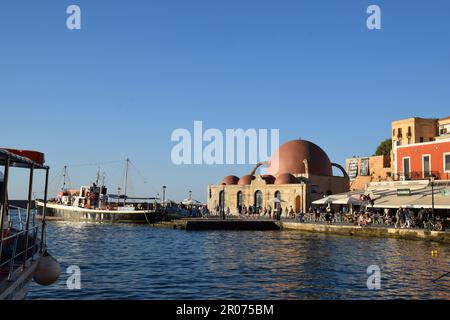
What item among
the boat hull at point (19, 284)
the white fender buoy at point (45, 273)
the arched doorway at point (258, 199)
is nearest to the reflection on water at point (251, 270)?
the white fender buoy at point (45, 273)

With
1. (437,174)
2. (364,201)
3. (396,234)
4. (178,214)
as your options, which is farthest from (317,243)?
(178,214)

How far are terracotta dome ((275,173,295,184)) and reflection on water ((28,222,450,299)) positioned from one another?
26.0 meters

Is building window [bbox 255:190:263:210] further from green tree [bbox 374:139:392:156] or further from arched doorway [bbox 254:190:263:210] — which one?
green tree [bbox 374:139:392:156]

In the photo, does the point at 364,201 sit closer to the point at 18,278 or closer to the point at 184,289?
the point at 184,289

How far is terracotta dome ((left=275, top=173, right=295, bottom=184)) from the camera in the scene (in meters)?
52.5

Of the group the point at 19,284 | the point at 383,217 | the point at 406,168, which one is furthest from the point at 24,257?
the point at 406,168

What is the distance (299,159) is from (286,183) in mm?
6193

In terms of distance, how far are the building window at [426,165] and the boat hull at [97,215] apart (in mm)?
27160

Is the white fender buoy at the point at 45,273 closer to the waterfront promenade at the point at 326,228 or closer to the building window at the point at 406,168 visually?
the waterfront promenade at the point at 326,228

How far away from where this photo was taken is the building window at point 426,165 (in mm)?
34500

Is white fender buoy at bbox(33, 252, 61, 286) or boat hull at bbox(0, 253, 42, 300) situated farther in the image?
white fender buoy at bbox(33, 252, 61, 286)

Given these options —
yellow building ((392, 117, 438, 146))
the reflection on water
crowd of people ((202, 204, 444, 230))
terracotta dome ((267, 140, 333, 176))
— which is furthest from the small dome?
the reflection on water

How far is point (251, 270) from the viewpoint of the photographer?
54.1ft
